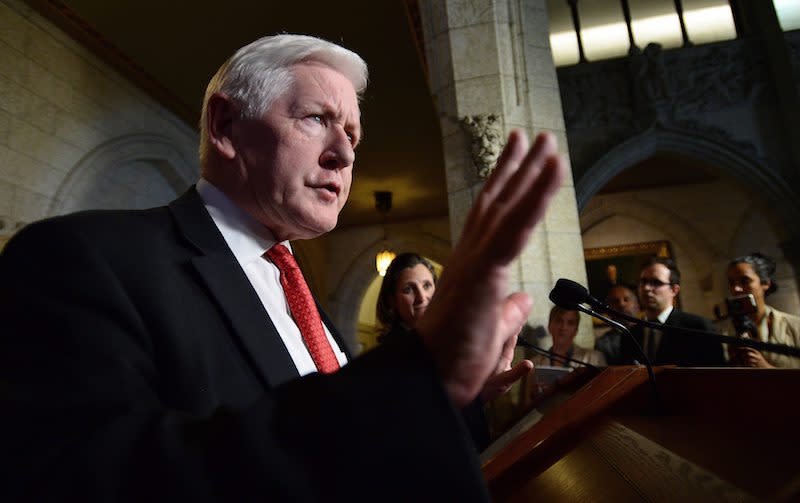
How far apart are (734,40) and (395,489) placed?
8.90 meters

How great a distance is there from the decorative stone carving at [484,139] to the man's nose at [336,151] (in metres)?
2.33

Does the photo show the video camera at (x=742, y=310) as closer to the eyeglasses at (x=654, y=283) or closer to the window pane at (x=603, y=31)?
the eyeglasses at (x=654, y=283)

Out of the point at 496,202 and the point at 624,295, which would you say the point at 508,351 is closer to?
the point at 496,202

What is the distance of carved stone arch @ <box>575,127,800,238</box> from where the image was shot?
6.98 meters

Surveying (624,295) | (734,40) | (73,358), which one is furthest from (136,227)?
(734,40)

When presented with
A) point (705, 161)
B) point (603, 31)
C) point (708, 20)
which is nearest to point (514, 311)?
point (705, 161)

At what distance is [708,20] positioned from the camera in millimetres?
7742

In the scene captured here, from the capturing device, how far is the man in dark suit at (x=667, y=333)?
2813 mm

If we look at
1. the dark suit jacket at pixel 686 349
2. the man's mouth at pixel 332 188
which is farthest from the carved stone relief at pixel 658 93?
the man's mouth at pixel 332 188

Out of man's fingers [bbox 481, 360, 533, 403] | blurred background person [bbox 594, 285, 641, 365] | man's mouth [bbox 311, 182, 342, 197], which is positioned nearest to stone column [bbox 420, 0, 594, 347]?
blurred background person [bbox 594, 285, 641, 365]

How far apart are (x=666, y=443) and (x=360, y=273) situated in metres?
11.4

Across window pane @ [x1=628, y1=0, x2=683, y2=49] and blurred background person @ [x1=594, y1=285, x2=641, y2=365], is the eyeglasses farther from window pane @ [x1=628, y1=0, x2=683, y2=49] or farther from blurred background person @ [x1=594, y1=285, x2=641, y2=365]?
window pane @ [x1=628, y1=0, x2=683, y2=49]

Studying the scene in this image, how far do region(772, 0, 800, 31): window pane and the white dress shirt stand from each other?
916 cm

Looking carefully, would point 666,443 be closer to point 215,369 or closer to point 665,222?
point 215,369
